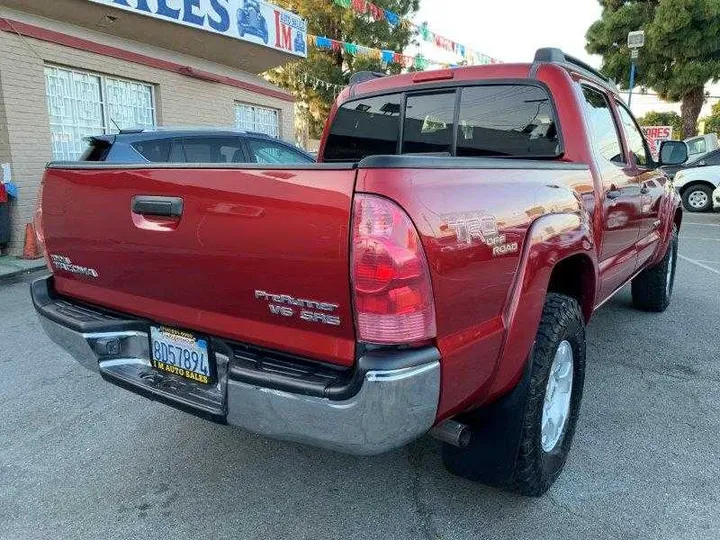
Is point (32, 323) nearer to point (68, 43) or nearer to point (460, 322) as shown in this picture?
point (460, 322)

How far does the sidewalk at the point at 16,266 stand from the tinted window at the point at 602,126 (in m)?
6.92

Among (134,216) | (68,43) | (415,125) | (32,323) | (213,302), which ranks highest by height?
(68,43)

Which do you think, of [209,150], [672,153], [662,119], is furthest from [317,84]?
[662,119]

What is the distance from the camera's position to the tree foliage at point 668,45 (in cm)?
1844

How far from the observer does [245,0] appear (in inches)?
440

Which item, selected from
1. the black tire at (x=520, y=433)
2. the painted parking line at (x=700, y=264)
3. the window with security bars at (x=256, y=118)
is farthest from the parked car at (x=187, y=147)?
the painted parking line at (x=700, y=264)

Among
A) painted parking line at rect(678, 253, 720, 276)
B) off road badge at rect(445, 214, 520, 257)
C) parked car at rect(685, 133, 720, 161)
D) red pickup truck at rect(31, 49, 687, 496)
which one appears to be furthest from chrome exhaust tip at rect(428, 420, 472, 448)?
parked car at rect(685, 133, 720, 161)

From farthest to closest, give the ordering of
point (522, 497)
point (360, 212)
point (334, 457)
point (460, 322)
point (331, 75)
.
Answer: point (331, 75), point (334, 457), point (522, 497), point (460, 322), point (360, 212)

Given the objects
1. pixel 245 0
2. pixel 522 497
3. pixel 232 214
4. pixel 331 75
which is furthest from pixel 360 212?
pixel 331 75

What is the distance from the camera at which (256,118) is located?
13.4 meters

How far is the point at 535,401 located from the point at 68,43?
28.9ft

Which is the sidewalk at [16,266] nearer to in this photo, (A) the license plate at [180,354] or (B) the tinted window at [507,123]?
(A) the license plate at [180,354]

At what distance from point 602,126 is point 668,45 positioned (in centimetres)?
1987

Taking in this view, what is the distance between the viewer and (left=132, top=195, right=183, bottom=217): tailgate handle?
6.63 ft
